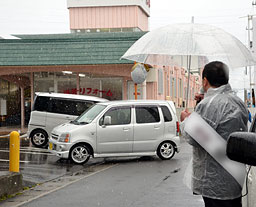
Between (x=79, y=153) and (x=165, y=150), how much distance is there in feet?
8.12

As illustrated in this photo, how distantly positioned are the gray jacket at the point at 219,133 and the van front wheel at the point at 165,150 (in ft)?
32.0

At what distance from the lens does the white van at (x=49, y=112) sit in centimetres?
1769

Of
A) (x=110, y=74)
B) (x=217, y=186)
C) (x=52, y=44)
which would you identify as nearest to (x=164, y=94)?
(x=110, y=74)

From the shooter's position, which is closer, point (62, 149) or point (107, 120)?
point (62, 149)

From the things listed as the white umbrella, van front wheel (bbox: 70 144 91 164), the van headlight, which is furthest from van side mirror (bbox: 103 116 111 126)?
the white umbrella

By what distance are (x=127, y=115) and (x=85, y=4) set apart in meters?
29.3

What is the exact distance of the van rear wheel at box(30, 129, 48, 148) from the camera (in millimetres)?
17609

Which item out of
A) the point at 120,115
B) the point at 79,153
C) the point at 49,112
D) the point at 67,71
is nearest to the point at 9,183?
the point at 79,153

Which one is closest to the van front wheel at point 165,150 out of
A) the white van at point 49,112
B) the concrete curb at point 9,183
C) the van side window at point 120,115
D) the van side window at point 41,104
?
the van side window at point 120,115

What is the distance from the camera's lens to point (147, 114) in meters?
13.8

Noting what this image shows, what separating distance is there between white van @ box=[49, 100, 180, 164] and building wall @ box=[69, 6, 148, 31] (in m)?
26.7

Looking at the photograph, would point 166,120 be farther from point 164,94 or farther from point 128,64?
point 164,94

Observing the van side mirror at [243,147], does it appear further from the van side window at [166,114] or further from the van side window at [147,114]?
the van side window at [166,114]

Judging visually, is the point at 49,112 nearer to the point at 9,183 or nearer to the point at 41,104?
the point at 41,104
